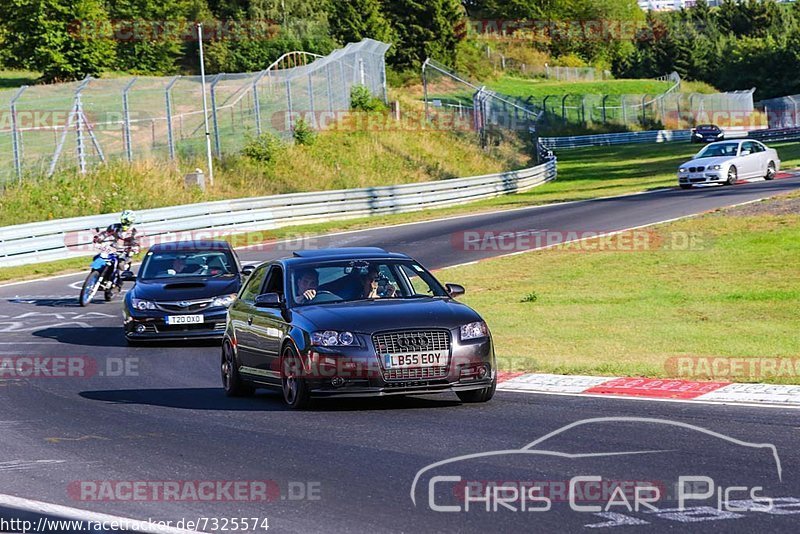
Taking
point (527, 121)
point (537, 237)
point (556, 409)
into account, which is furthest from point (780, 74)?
point (556, 409)

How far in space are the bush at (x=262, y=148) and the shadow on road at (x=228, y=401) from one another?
31969 mm

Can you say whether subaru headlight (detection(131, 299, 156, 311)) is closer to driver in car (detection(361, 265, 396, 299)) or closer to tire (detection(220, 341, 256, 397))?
tire (detection(220, 341, 256, 397))

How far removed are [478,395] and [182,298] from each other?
771 cm

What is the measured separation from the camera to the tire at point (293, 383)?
11.1m

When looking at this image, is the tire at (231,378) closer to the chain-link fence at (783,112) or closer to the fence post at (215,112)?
the fence post at (215,112)

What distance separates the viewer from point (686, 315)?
57.7 ft

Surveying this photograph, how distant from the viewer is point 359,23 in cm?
9588

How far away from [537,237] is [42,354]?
50.1 feet

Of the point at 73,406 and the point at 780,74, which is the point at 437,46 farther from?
the point at 73,406

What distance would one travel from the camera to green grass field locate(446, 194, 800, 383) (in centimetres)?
1442

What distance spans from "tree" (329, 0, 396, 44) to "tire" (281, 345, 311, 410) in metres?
84.9

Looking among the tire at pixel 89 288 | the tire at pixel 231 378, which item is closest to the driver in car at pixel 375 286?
the tire at pixel 231 378

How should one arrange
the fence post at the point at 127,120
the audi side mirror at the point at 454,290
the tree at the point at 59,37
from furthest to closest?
the tree at the point at 59,37 < the fence post at the point at 127,120 < the audi side mirror at the point at 454,290

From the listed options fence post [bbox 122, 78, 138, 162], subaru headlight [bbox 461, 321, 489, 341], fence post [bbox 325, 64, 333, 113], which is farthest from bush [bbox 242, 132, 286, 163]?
subaru headlight [bbox 461, 321, 489, 341]
